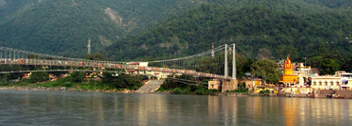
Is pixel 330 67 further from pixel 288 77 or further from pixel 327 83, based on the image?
pixel 327 83

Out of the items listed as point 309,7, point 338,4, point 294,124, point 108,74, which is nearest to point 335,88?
point 294,124

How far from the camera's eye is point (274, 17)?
13900 cm

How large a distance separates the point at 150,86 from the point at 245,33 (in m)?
61.9

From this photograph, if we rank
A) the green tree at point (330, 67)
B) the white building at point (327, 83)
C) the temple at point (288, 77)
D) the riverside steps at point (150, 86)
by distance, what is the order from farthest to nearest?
the riverside steps at point (150, 86) → the green tree at point (330, 67) → the temple at point (288, 77) → the white building at point (327, 83)

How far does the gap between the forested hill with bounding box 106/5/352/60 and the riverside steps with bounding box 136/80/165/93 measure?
4069 cm

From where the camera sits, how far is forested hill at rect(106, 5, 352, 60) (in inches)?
4685

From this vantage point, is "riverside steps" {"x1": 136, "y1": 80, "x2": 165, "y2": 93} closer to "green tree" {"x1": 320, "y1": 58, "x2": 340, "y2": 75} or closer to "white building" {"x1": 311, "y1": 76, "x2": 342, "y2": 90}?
"white building" {"x1": 311, "y1": 76, "x2": 342, "y2": 90}

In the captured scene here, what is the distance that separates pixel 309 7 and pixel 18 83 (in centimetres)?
12810

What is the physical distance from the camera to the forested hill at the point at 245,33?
390 feet

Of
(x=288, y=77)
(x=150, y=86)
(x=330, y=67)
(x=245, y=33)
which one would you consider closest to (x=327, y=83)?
(x=288, y=77)

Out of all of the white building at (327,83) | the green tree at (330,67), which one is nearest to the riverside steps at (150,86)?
the white building at (327,83)

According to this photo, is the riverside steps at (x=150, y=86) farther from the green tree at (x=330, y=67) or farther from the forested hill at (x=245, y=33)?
the forested hill at (x=245, y=33)

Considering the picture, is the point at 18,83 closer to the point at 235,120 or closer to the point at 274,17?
the point at 235,120

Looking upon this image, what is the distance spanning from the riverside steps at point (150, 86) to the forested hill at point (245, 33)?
40.7 m
